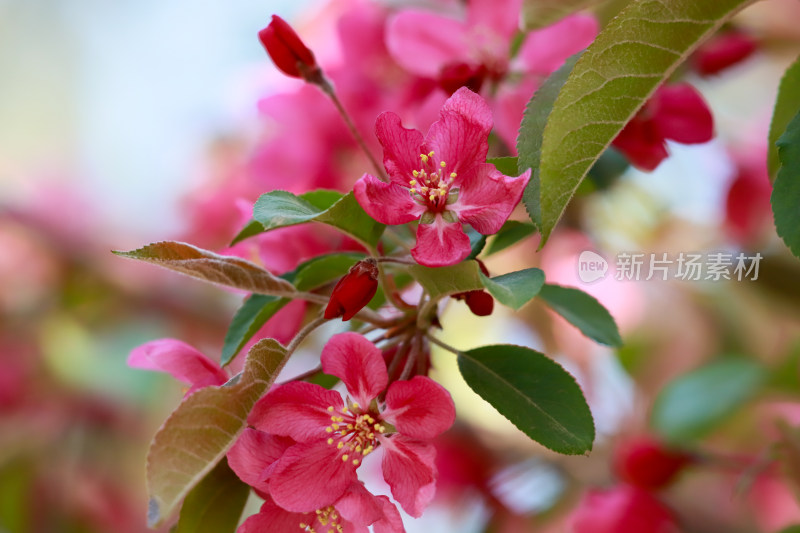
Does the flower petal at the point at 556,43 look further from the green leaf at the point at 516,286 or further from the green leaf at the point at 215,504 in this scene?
the green leaf at the point at 215,504

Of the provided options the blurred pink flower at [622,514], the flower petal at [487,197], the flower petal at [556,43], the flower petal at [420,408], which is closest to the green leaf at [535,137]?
the flower petal at [487,197]

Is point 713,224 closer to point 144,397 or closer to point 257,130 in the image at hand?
point 257,130

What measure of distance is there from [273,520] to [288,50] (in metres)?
0.40

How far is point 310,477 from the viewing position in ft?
1.50

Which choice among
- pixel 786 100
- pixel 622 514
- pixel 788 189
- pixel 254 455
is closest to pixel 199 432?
pixel 254 455

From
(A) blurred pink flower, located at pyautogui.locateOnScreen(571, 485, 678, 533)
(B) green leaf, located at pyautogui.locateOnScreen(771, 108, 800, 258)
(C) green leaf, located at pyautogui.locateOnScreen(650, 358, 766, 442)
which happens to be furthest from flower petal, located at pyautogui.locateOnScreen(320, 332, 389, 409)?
(C) green leaf, located at pyautogui.locateOnScreen(650, 358, 766, 442)

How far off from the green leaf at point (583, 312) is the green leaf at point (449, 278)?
0.12m

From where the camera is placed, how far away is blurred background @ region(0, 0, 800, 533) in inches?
37.4

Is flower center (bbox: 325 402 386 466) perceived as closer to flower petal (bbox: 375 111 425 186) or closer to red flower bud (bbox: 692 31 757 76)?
flower petal (bbox: 375 111 425 186)

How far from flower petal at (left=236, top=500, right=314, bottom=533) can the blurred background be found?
0.26 m

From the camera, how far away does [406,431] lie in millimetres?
467

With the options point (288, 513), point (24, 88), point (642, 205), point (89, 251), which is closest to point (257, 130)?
point (89, 251)

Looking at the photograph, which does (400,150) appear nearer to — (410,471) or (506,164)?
(506,164)

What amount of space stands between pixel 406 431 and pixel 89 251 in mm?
1446
